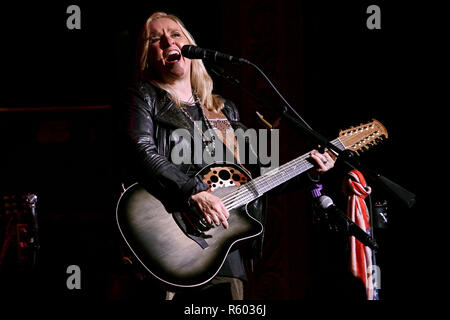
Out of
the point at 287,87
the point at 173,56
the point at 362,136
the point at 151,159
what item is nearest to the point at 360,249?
the point at 362,136

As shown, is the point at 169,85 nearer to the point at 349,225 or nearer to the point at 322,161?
the point at 322,161

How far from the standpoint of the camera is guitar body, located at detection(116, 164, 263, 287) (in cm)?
166

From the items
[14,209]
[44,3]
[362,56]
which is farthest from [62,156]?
[362,56]

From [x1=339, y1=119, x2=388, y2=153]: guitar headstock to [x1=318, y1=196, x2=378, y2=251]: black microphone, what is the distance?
378 millimetres

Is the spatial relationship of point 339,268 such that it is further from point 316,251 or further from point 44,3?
point 44,3

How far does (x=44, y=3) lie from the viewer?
3445 millimetres

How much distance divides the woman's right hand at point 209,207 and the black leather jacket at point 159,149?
1.2 inches

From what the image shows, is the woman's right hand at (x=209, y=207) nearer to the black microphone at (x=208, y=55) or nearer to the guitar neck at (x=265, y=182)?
the guitar neck at (x=265, y=182)

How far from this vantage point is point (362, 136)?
2244 mm

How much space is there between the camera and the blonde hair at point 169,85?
81.3 inches

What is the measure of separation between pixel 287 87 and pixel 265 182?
1.07 metres

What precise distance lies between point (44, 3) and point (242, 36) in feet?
5.66

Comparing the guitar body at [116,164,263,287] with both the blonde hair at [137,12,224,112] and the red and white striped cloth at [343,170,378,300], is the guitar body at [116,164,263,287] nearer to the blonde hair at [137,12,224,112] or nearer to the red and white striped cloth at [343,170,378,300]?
the blonde hair at [137,12,224,112]

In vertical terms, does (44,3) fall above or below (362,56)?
above
